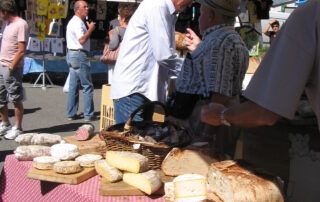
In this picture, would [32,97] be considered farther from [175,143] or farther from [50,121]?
[175,143]

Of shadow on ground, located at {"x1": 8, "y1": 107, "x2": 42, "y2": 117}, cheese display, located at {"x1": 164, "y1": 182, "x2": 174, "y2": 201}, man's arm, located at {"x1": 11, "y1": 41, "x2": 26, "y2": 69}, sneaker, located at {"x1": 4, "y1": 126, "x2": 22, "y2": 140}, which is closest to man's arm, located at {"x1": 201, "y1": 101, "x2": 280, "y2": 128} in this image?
cheese display, located at {"x1": 164, "y1": 182, "x2": 174, "y2": 201}

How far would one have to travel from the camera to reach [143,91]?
2730mm

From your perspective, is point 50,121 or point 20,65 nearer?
point 20,65

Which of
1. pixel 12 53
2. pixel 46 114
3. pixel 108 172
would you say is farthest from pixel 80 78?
pixel 108 172

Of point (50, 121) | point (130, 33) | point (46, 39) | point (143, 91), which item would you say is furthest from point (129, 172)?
point (46, 39)

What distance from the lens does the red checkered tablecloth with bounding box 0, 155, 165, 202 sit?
1883 mm

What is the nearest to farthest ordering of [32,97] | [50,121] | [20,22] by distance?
[20,22], [50,121], [32,97]

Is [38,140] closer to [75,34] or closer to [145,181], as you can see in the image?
[145,181]

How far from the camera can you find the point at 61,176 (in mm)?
2037

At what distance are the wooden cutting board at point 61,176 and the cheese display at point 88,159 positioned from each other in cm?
Result: 4

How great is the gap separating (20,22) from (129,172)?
12.7 feet

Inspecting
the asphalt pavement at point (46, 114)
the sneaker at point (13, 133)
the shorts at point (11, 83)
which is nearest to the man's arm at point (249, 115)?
the asphalt pavement at point (46, 114)

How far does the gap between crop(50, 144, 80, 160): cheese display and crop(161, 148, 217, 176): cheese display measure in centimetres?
46

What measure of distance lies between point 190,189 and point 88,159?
26.0 inches
